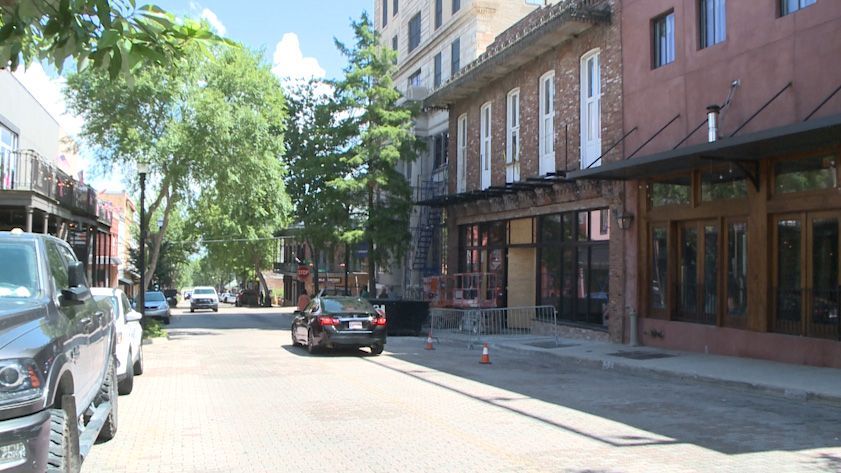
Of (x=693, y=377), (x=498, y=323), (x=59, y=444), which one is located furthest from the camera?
(x=498, y=323)

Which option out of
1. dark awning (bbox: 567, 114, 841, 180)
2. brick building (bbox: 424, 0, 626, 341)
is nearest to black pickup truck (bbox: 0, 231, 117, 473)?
dark awning (bbox: 567, 114, 841, 180)

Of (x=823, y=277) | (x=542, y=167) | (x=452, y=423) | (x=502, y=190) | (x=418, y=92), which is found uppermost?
(x=418, y=92)

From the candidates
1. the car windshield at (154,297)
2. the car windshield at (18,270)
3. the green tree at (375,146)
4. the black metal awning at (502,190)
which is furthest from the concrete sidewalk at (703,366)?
the car windshield at (154,297)

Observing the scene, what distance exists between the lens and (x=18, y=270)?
219 inches

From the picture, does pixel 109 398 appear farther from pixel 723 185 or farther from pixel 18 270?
pixel 723 185

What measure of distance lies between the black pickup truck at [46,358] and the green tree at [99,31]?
1.61 metres

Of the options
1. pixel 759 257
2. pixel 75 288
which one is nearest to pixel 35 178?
pixel 75 288

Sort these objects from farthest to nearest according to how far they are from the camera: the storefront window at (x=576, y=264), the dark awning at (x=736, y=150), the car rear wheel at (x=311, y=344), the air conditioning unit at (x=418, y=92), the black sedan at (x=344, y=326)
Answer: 1. the air conditioning unit at (x=418, y=92)
2. the storefront window at (x=576, y=264)
3. the car rear wheel at (x=311, y=344)
4. the black sedan at (x=344, y=326)
5. the dark awning at (x=736, y=150)

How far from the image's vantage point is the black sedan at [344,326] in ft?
53.6

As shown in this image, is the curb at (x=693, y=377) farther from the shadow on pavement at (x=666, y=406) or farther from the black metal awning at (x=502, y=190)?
the black metal awning at (x=502, y=190)

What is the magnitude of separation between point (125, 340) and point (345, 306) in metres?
6.43

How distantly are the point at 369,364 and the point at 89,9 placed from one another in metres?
10.8

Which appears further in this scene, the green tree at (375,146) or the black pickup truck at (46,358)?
the green tree at (375,146)

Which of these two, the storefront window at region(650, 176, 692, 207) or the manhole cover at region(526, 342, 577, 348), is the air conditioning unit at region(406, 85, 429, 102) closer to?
the manhole cover at region(526, 342, 577, 348)
